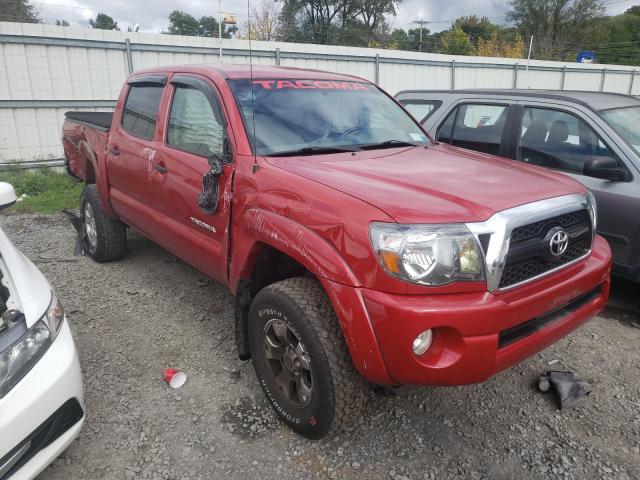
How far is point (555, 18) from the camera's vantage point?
5025 cm

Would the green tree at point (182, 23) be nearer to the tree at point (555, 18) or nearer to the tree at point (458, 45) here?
the tree at point (458, 45)

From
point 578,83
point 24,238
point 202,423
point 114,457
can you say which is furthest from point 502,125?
point 578,83

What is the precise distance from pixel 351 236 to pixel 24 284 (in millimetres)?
1545

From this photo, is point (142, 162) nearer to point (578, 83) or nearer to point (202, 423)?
point (202, 423)

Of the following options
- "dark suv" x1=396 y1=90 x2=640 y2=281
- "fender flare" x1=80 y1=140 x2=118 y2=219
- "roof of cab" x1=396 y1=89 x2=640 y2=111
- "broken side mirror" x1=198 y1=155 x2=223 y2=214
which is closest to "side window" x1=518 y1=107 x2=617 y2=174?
"dark suv" x1=396 y1=90 x2=640 y2=281

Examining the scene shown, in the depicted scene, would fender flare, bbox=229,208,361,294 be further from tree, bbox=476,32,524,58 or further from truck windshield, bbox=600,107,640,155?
tree, bbox=476,32,524,58

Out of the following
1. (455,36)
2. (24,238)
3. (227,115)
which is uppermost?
(455,36)

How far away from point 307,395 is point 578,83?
65.1 ft

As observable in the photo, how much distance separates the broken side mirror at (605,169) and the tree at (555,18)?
52.4m

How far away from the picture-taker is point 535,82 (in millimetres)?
17141

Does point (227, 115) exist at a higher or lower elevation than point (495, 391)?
higher

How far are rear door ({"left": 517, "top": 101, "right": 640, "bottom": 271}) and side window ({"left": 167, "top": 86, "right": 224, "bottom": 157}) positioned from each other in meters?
2.84

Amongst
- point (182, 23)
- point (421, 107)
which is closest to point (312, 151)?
point (421, 107)

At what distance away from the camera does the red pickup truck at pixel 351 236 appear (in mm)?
2043
